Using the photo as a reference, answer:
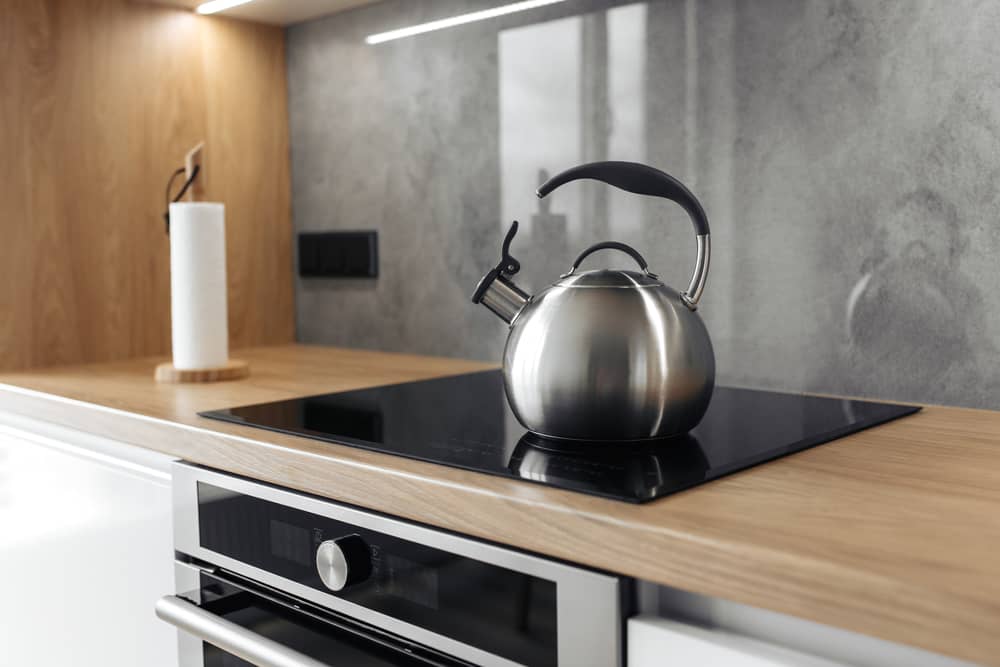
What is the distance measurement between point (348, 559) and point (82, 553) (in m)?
0.60

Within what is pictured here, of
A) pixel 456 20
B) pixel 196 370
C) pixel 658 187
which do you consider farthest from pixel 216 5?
pixel 658 187

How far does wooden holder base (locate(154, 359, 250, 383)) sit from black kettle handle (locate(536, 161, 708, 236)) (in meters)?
0.73

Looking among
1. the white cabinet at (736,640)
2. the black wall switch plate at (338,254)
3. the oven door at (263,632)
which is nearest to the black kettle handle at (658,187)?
the white cabinet at (736,640)

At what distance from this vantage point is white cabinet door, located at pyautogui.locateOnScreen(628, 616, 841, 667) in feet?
2.03

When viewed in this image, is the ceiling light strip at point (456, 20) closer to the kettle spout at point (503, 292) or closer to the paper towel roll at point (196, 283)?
the paper towel roll at point (196, 283)

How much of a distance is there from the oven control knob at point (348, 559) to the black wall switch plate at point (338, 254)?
40.4 inches

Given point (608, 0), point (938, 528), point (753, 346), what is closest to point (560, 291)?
point (938, 528)

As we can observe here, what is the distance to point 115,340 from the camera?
5.71 ft

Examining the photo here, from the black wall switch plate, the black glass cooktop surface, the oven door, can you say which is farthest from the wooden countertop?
the black wall switch plate

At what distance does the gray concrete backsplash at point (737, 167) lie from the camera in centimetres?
113

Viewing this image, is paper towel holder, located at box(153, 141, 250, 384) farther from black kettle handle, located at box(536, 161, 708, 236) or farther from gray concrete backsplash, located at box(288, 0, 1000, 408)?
black kettle handle, located at box(536, 161, 708, 236)

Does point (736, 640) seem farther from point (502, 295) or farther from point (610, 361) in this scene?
point (502, 295)

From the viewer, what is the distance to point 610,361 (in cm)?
84

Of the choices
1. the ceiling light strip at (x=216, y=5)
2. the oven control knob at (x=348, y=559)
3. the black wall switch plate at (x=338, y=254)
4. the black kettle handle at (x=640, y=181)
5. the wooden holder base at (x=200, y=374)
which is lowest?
the oven control knob at (x=348, y=559)
